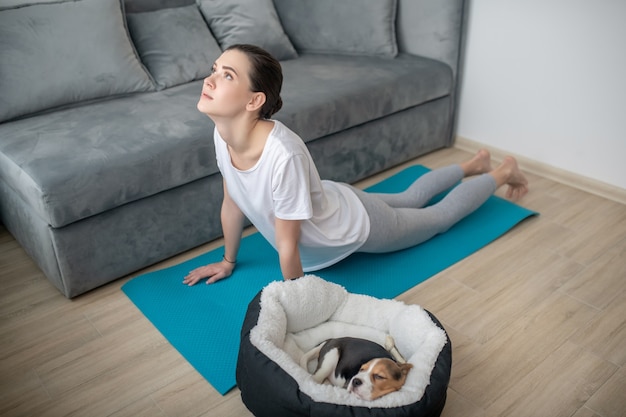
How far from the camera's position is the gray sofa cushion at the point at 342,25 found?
111 inches

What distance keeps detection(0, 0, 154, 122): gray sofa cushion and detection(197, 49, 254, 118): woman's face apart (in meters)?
0.93

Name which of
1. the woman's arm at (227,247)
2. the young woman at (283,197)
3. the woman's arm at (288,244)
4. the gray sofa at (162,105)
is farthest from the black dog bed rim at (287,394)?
the gray sofa at (162,105)

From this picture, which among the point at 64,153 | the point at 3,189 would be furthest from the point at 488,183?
the point at 3,189

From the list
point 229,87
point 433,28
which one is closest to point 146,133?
point 229,87

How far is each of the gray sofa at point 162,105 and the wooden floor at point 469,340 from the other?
0.50 ft

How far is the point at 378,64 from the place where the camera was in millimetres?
2797

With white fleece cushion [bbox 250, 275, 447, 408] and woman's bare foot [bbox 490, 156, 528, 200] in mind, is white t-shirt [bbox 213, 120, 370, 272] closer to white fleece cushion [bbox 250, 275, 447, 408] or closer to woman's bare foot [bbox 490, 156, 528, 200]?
white fleece cushion [bbox 250, 275, 447, 408]

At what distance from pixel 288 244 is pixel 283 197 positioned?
0.47ft

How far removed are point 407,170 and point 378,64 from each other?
50cm

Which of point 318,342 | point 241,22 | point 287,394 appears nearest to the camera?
point 287,394

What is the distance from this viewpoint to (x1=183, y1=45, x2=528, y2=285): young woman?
163cm

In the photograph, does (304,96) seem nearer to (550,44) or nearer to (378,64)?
(378,64)

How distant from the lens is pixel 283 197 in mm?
1694

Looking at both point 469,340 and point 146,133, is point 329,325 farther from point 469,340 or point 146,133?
point 146,133
